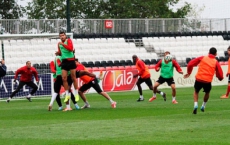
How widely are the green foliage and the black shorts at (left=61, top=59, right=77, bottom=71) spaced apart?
135 ft

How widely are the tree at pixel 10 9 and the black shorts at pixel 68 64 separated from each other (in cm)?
3909

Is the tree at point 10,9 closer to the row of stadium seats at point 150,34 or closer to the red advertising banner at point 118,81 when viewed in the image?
the row of stadium seats at point 150,34

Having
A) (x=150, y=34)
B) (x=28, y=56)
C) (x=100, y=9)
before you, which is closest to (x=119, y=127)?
(x=28, y=56)

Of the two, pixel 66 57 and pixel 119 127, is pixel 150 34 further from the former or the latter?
pixel 119 127

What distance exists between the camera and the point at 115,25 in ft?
151

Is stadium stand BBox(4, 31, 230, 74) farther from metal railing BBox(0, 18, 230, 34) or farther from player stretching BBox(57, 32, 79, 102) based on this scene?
player stretching BBox(57, 32, 79, 102)

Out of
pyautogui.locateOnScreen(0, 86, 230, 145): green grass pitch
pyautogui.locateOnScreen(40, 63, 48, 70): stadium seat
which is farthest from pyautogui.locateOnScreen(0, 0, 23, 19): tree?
pyautogui.locateOnScreen(0, 86, 230, 145): green grass pitch

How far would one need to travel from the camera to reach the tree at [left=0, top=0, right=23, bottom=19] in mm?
60000

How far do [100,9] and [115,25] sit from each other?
19596mm

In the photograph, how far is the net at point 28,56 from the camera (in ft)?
112

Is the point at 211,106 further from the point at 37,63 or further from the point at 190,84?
the point at 190,84

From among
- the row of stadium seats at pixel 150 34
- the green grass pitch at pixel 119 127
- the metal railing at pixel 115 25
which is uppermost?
the metal railing at pixel 115 25

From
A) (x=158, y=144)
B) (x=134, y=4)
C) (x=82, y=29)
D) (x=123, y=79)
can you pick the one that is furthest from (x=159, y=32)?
(x=158, y=144)

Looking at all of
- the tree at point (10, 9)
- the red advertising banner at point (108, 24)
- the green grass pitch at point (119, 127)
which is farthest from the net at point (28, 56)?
the tree at point (10, 9)
